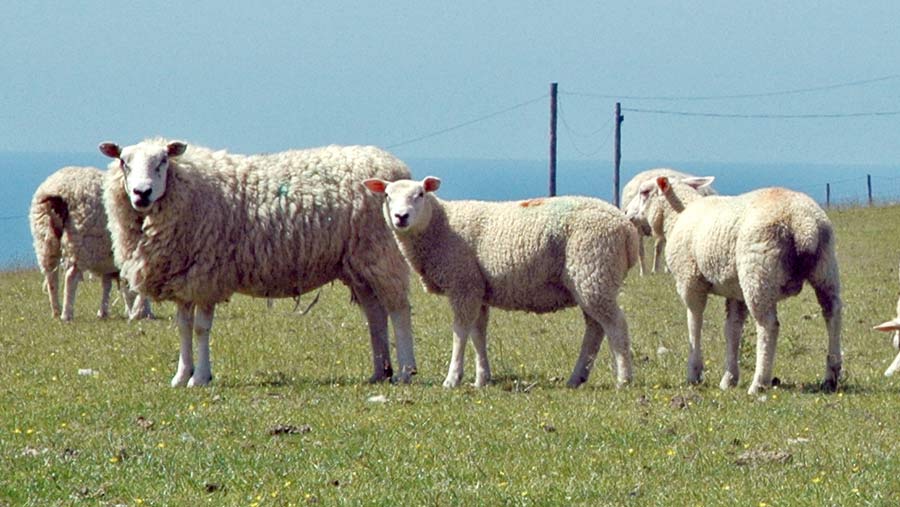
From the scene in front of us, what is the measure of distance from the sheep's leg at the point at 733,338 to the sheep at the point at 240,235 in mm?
2695

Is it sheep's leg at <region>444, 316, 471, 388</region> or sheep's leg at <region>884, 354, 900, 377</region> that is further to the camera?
sheep's leg at <region>884, 354, 900, 377</region>

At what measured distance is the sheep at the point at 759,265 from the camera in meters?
11.3

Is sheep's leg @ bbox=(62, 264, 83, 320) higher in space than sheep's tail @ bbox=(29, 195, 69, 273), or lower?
lower

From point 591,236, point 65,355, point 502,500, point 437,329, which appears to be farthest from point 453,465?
point 437,329

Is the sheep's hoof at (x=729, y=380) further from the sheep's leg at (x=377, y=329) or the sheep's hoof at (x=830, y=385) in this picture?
the sheep's leg at (x=377, y=329)

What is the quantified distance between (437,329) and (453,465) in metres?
9.01

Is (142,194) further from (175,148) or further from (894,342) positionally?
(894,342)

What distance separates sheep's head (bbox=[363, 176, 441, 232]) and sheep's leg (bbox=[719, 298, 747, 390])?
2.65m

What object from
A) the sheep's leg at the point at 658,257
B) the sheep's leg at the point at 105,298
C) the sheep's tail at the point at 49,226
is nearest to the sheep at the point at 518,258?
the sheep's leg at the point at 105,298

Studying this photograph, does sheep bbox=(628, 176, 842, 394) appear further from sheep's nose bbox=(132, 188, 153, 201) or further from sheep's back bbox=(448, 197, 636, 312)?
sheep's nose bbox=(132, 188, 153, 201)

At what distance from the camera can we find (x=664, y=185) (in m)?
13.6

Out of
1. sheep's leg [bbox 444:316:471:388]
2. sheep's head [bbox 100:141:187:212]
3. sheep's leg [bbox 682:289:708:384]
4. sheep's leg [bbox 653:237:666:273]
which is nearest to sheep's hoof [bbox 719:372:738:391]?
sheep's leg [bbox 682:289:708:384]

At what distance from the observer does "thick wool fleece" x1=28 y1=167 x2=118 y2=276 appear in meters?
19.8

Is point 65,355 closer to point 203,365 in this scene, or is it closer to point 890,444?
point 203,365
